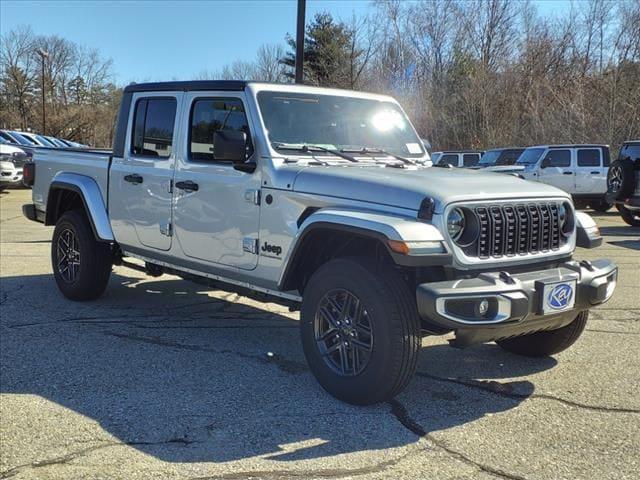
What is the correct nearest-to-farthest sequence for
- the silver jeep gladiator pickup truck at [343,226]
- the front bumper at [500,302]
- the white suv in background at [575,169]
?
the front bumper at [500,302] → the silver jeep gladiator pickup truck at [343,226] → the white suv in background at [575,169]

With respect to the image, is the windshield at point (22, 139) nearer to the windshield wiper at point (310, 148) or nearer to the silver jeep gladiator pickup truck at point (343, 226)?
the silver jeep gladiator pickup truck at point (343, 226)

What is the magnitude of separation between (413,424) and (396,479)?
0.67 m

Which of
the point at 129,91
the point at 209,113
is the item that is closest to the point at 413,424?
the point at 209,113

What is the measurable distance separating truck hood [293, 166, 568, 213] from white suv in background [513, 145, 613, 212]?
14.7m

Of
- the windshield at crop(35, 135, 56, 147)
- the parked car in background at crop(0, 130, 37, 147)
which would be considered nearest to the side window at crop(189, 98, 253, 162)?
the parked car in background at crop(0, 130, 37, 147)

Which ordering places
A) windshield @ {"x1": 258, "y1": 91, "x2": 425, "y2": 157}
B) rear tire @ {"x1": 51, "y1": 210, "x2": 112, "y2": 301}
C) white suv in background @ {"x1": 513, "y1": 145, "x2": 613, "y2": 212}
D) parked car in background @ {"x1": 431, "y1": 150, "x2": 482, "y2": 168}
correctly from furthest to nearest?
parked car in background @ {"x1": 431, "y1": 150, "x2": 482, "y2": 168} < white suv in background @ {"x1": 513, "y1": 145, "x2": 613, "y2": 212} < rear tire @ {"x1": 51, "y1": 210, "x2": 112, "y2": 301} < windshield @ {"x1": 258, "y1": 91, "x2": 425, "y2": 157}

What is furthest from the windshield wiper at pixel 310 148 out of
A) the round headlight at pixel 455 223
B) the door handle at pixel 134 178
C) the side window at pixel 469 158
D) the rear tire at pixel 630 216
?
the side window at pixel 469 158

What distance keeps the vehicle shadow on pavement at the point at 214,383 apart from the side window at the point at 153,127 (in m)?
1.57

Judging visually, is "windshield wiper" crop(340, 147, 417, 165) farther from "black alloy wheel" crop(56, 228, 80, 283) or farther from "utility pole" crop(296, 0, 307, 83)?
"utility pole" crop(296, 0, 307, 83)

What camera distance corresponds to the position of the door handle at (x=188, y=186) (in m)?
5.02

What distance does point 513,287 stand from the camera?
3.57 m

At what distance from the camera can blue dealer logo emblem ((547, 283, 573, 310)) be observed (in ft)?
12.2

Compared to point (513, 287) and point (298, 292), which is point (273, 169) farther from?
point (513, 287)

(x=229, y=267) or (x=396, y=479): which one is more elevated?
(x=229, y=267)
